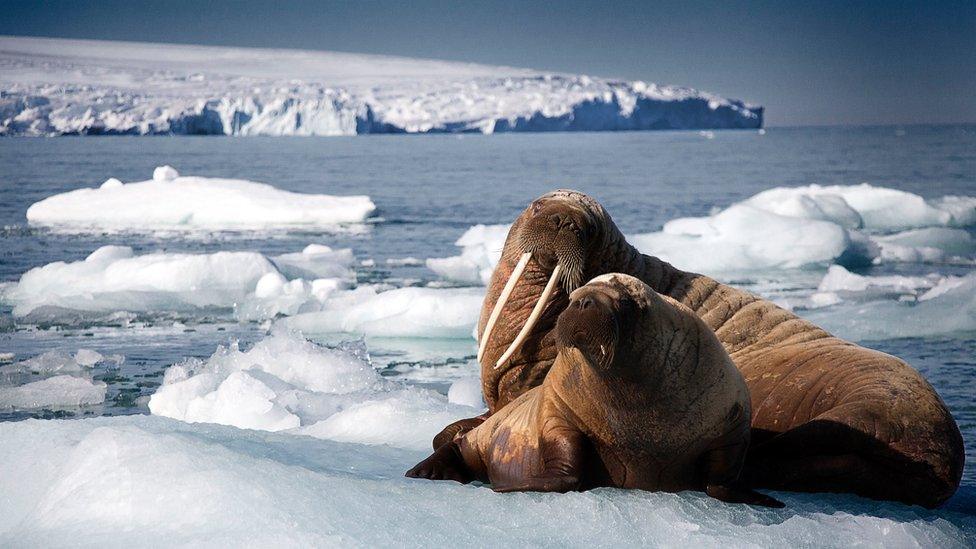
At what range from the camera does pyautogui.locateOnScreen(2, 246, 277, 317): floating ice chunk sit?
457 inches

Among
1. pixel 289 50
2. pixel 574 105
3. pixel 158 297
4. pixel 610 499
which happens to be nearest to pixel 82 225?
pixel 158 297

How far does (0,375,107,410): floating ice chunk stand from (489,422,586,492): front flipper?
16.1 ft

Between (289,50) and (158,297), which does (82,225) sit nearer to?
(158,297)

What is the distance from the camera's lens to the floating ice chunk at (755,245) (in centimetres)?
1433

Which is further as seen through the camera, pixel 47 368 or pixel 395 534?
pixel 47 368

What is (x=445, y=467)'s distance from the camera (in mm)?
3967

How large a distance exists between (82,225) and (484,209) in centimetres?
1000

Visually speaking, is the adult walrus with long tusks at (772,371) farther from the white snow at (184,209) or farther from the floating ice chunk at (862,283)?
the white snow at (184,209)

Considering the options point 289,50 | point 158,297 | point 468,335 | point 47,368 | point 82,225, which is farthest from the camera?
point 289,50

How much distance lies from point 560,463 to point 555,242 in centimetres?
95

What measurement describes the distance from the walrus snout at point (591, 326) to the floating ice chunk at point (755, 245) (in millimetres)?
10959

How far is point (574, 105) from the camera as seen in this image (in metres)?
78.8

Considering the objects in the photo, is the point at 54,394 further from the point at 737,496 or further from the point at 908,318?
the point at 908,318

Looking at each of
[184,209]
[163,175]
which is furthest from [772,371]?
[163,175]
